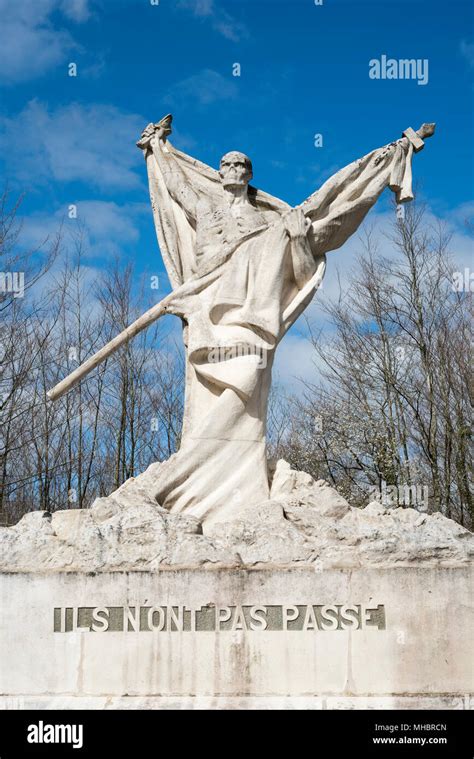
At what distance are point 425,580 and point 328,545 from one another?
82 cm

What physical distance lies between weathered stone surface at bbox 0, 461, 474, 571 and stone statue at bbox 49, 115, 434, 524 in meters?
0.60

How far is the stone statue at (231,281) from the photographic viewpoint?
823 centimetres

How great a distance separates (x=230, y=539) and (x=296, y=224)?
11.3 ft

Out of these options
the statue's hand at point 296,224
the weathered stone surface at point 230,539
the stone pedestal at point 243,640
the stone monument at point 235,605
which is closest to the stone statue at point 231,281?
the statue's hand at point 296,224

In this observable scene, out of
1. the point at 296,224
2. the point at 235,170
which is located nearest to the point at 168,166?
the point at 235,170

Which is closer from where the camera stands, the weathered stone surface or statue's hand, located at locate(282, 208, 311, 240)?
the weathered stone surface

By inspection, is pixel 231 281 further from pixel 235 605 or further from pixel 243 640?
pixel 243 640

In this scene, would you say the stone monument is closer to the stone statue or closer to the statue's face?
the stone statue

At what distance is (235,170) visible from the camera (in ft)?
30.7

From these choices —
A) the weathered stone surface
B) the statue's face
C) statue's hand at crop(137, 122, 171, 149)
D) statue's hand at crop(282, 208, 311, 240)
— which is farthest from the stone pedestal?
statue's hand at crop(137, 122, 171, 149)

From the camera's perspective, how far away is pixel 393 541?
7.15m

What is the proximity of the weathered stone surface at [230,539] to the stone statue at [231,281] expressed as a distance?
598 millimetres

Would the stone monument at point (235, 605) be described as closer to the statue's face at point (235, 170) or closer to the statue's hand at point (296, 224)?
the statue's hand at point (296, 224)

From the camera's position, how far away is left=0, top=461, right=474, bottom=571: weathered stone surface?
712cm
